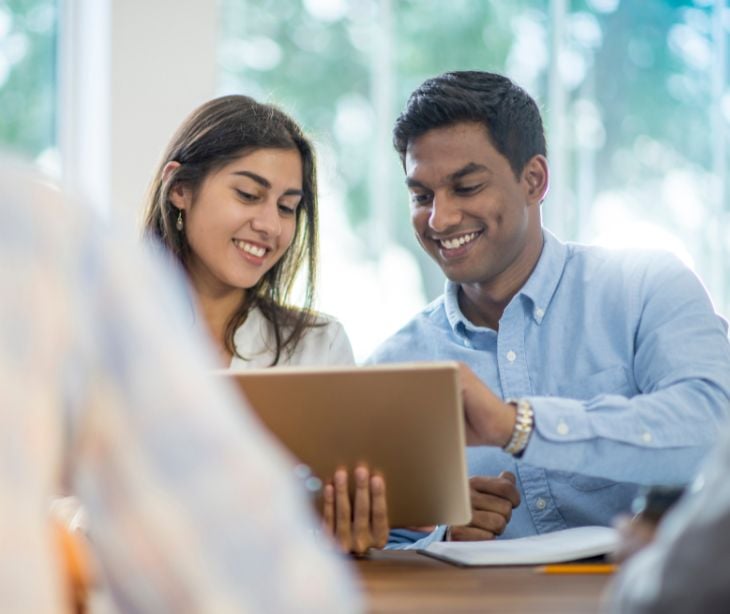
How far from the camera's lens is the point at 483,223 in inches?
91.4

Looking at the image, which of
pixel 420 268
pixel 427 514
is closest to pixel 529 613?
pixel 427 514

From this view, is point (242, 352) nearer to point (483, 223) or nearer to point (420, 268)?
point (483, 223)

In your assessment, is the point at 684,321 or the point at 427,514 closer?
the point at 427,514

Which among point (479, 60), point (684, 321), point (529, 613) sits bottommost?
point (529, 613)

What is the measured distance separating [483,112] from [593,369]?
56cm

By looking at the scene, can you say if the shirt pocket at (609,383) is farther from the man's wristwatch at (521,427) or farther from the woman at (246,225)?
the woman at (246,225)

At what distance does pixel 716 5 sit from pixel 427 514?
4068 mm

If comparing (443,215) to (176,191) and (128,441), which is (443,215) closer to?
(176,191)

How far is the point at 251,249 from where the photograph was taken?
8.11 ft

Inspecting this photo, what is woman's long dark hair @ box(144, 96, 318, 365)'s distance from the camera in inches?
97.7

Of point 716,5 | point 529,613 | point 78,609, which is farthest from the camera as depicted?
point 716,5

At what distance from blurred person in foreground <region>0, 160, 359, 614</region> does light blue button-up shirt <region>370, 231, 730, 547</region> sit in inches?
48.0

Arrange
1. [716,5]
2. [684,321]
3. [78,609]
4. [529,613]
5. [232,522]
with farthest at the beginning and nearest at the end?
[716,5]
[684,321]
[529,613]
[78,609]
[232,522]

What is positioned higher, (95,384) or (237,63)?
(237,63)
